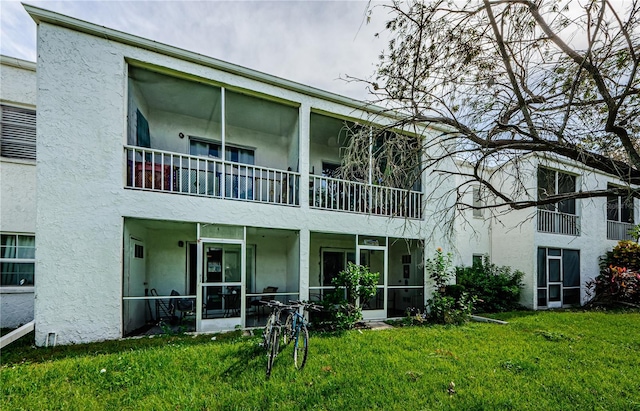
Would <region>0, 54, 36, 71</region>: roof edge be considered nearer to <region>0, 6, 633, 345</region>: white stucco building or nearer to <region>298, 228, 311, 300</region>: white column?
<region>0, 6, 633, 345</region>: white stucco building

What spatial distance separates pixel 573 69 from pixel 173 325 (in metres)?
9.62

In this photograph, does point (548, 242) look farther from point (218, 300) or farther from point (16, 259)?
point (16, 259)

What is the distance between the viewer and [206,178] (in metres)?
7.29

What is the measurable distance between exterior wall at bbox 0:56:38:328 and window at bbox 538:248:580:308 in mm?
16998

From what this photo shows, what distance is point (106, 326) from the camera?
6086mm

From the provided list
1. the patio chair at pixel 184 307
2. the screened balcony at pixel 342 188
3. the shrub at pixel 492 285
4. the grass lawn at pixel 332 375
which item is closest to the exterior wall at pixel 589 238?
the shrub at pixel 492 285

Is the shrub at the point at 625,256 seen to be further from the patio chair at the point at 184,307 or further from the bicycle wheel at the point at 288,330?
the patio chair at the point at 184,307

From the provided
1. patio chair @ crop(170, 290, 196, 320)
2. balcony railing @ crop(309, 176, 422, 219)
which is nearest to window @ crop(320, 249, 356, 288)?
balcony railing @ crop(309, 176, 422, 219)

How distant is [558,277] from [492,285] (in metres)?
3.87

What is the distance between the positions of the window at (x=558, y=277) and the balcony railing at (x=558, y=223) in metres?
0.83

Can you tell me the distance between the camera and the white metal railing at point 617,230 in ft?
49.6

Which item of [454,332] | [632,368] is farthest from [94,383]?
[632,368]

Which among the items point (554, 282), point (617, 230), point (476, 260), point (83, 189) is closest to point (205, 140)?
point (83, 189)

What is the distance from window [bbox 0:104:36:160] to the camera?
771 cm
